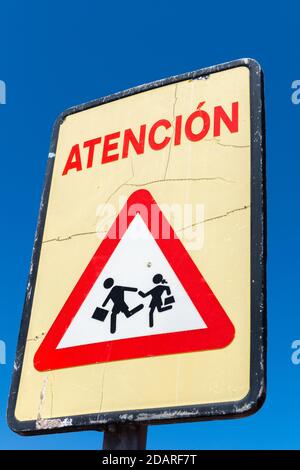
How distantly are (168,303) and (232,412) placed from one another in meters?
0.23

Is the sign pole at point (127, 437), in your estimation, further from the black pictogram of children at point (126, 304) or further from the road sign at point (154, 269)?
the black pictogram of children at point (126, 304)

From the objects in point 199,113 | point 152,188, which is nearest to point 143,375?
point 152,188

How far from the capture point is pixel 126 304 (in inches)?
42.1

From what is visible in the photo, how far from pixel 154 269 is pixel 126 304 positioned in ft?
0.28

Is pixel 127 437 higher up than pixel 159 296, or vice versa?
pixel 159 296

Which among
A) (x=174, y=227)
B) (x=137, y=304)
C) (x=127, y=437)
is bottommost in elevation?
(x=127, y=437)

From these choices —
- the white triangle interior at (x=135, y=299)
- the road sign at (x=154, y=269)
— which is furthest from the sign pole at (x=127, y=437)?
the white triangle interior at (x=135, y=299)

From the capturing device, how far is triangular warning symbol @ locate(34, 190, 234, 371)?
100 cm

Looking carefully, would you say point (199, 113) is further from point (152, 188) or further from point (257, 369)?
point (257, 369)

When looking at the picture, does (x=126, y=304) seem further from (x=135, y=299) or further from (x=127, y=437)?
(x=127, y=437)

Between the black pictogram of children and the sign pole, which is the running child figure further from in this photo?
the sign pole

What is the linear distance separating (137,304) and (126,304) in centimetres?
2

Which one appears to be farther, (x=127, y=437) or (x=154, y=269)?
(x=154, y=269)

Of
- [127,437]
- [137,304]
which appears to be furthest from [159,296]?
[127,437]
